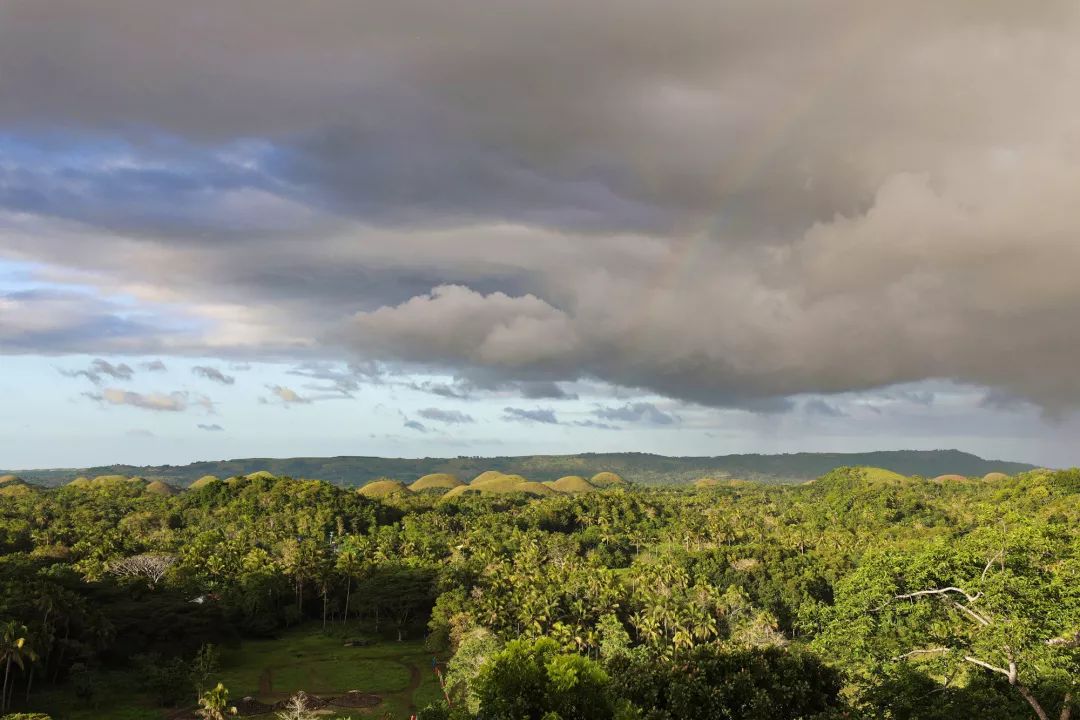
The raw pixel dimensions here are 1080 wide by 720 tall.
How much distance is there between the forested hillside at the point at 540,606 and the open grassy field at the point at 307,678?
13.5 inches

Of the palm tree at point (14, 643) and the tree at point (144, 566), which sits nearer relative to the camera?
the palm tree at point (14, 643)

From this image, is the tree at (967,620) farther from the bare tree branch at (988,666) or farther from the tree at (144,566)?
the tree at (144,566)

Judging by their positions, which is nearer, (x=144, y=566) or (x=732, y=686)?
(x=732, y=686)

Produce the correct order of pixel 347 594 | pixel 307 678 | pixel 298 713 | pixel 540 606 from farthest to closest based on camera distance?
pixel 347 594 < pixel 540 606 < pixel 307 678 < pixel 298 713

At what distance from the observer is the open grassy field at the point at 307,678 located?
53719 millimetres

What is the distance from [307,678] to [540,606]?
2393cm

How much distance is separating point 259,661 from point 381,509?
286 feet

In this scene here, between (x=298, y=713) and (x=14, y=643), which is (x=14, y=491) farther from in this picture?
(x=298, y=713)

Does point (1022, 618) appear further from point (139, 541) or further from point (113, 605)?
point (139, 541)

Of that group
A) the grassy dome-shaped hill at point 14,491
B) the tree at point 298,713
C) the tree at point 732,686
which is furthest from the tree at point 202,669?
the grassy dome-shaped hill at point 14,491

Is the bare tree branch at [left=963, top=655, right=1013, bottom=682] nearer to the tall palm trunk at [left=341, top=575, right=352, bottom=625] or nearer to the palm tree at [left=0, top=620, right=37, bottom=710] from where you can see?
the palm tree at [left=0, top=620, right=37, bottom=710]

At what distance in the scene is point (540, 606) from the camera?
72.9 metres

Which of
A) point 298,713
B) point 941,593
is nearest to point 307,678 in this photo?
point 298,713

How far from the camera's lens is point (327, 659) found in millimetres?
71312
